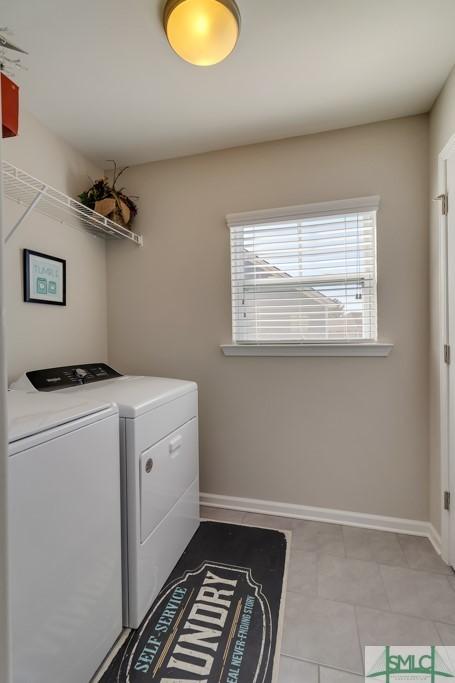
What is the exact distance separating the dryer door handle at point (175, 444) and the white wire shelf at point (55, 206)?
124 cm

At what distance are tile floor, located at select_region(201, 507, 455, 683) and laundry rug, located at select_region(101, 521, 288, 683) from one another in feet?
0.24

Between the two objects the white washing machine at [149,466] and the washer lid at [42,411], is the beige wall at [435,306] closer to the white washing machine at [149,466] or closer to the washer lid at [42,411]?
the white washing machine at [149,466]

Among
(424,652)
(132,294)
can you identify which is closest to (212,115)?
(132,294)

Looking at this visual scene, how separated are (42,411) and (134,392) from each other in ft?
1.72

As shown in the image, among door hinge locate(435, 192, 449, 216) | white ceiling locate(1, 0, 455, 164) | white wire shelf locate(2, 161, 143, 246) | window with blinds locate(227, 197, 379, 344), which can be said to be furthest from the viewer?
window with blinds locate(227, 197, 379, 344)

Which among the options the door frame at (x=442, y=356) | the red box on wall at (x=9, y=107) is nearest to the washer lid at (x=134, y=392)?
the red box on wall at (x=9, y=107)

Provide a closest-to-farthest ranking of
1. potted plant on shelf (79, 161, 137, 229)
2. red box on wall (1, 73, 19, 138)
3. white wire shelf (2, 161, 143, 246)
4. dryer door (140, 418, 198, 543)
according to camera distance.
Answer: red box on wall (1, 73, 19, 138) → dryer door (140, 418, 198, 543) → white wire shelf (2, 161, 143, 246) → potted plant on shelf (79, 161, 137, 229)

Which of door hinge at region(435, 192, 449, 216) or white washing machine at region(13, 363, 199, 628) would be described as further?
door hinge at region(435, 192, 449, 216)

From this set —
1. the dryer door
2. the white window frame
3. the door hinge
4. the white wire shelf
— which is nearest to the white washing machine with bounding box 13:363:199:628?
the dryer door

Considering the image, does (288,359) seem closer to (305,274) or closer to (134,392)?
(305,274)

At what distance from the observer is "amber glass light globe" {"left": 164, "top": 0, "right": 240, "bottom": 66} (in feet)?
3.93

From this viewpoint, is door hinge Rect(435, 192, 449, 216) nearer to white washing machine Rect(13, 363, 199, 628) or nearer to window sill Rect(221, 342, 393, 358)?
window sill Rect(221, 342, 393, 358)

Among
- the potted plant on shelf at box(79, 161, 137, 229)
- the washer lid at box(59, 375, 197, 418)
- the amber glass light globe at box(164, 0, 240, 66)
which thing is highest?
the amber glass light globe at box(164, 0, 240, 66)

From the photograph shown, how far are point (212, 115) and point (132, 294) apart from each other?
1232 millimetres
